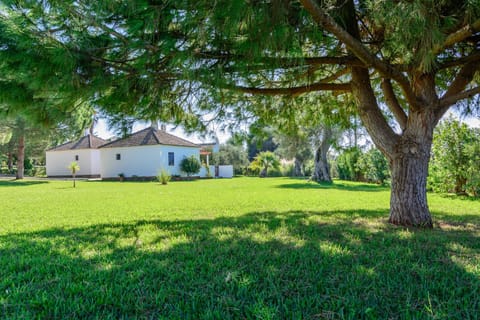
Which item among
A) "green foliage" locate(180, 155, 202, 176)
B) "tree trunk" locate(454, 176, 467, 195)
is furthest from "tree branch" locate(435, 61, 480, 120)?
"green foliage" locate(180, 155, 202, 176)

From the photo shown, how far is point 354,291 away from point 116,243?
114 inches

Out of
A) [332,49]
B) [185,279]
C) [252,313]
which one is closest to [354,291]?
[252,313]

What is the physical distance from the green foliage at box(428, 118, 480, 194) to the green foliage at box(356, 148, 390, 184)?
4.60m

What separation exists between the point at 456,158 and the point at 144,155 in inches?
816

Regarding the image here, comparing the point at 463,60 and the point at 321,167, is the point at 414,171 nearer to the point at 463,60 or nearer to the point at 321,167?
the point at 463,60

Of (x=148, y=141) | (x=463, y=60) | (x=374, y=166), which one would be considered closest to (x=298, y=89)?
(x=463, y=60)

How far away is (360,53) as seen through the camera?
3697 mm

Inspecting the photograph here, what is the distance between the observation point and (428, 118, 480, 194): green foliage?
30.5ft

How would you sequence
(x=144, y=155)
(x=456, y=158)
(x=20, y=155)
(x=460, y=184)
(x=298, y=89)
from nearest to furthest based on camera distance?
1. (x=298, y=89)
2. (x=456, y=158)
3. (x=460, y=184)
4. (x=20, y=155)
5. (x=144, y=155)

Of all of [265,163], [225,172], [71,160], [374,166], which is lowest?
[225,172]

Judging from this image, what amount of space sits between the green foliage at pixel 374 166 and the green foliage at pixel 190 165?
1287 centimetres

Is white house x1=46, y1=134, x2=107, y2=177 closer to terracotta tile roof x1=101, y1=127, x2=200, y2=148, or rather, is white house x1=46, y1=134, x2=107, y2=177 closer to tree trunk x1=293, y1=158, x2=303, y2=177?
terracotta tile roof x1=101, y1=127, x2=200, y2=148

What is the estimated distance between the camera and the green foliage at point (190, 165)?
80.4ft

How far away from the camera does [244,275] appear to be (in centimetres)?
252
